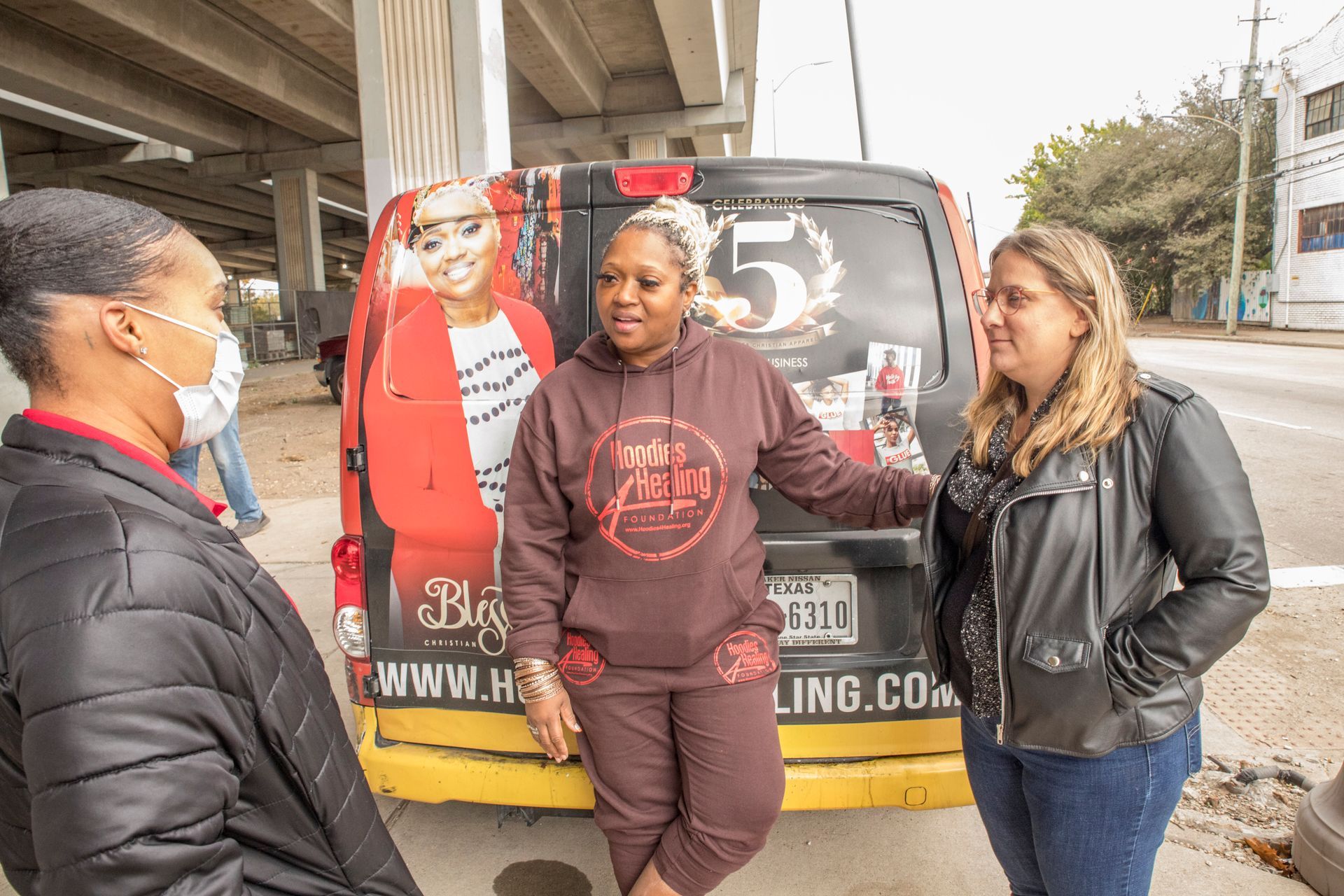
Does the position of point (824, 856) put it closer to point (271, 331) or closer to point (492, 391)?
point (492, 391)

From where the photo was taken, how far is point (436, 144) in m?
8.27

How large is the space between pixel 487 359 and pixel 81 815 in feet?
5.47

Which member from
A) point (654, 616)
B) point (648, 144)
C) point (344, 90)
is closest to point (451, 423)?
point (654, 616)

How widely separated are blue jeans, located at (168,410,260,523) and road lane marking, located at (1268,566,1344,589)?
701cm

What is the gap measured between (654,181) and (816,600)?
49.4 inches

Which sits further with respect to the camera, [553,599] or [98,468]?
[553,599]

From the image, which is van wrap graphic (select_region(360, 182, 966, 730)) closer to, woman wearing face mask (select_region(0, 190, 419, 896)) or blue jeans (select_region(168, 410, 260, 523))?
woman wearing face mask (select_region(0, 190, 419, 896))

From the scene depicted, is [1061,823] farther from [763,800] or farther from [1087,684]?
[763,800]

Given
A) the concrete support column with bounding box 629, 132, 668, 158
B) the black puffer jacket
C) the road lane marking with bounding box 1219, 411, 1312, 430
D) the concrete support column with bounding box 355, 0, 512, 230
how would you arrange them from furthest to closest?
the concrete support column with bounding box 629, 132, 668, 158, the road lane marking with bounding box 1219, 411, 1312, 430, the concrete support column with bounding box 355, 0, 512, 230, the black puffer jacket

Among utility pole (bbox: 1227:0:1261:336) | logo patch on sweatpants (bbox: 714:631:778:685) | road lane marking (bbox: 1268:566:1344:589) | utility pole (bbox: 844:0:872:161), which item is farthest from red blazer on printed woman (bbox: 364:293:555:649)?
utility pole (bbox: 1227:0:1261:336)

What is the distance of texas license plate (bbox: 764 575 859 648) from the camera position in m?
2.38

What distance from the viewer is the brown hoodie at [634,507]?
6.48 feet

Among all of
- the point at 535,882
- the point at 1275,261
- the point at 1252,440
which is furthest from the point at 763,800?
the point at 1275,261

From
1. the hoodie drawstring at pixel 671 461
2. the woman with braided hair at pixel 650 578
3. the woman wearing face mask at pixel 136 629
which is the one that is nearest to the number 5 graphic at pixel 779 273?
the woman with braided hair at pixel 650 578
